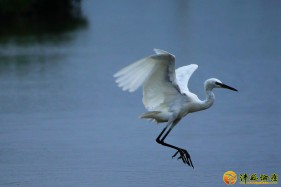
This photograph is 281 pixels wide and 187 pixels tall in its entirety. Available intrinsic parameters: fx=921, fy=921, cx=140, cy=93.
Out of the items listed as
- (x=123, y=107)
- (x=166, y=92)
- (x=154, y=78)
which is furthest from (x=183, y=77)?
(x=123, y=107)

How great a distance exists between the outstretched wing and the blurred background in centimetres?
98

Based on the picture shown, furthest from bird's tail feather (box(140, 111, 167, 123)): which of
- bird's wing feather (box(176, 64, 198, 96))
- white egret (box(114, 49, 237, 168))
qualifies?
bird's wing feather (box(176, 64, 198, 96))

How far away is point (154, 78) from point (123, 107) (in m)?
6.11

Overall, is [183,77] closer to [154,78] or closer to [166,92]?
[166,92]

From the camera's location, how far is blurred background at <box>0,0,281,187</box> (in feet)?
40.1

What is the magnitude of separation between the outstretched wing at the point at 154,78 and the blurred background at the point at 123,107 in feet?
3.21

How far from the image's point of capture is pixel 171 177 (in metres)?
11.6

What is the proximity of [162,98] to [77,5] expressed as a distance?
38.3m

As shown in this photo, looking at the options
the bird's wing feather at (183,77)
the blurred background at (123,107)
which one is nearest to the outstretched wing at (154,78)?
the bird's wing feather at (183,77)

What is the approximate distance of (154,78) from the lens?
11.1m

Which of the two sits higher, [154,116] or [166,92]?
[166,92]

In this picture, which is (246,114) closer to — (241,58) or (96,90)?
(96,90)

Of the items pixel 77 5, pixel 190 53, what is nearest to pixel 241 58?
pixel 190 53

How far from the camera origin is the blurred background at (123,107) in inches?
482
